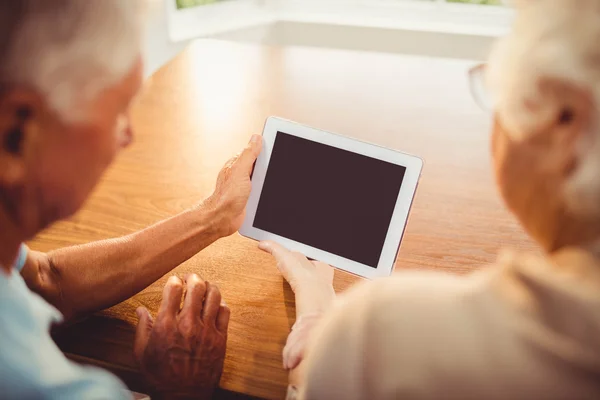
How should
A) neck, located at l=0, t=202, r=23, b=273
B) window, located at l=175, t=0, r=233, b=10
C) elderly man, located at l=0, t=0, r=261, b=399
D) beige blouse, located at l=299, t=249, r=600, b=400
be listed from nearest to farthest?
beige blouse, located at l=299, t=249, r=600, b=400 < elderly man, located at l=0, t=0, r=261, b=399 < neck, located at l=0, t=202, r=23, b=273 < window, located at l=175, t=0, r=233, b=10

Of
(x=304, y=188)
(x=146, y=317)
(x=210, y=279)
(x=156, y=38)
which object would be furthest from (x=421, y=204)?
(x=156, y=38)

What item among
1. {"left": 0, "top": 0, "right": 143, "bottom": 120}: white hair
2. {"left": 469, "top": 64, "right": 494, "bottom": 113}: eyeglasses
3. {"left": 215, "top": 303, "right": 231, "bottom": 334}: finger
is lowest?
{"left": 215, "top": 303, "right": 231, "bottom": 334}: finger

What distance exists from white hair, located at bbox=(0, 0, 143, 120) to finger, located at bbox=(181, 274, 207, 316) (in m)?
0.41

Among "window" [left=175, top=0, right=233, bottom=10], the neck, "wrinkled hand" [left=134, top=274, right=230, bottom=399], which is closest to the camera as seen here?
the neck

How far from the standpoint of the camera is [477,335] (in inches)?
18.6

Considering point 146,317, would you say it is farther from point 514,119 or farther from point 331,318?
point 514,119

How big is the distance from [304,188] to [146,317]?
36 centimetres

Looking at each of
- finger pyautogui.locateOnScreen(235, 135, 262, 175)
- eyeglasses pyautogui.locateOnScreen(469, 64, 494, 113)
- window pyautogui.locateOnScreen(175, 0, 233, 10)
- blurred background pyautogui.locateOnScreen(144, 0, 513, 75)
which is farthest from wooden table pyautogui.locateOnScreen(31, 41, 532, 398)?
blurred background pyautogui.locateOnScreen(144, 0, 513, 75)

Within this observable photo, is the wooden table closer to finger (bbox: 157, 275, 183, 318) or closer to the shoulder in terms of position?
finger (bbox: 157, 275, 183, 318)

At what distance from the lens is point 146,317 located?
36.0 inches

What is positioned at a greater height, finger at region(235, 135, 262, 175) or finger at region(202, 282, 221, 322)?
finger at region(235, 135, 262, 175)

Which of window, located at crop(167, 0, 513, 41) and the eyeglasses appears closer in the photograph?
the eyeglasses

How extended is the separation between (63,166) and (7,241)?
138 millimetres

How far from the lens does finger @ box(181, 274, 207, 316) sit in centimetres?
92
